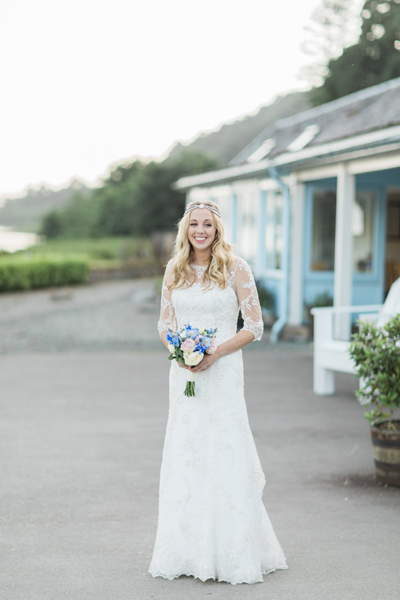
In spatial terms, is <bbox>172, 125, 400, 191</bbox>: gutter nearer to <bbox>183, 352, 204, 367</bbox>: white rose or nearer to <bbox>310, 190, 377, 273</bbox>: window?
<bbox>310, 190, 377, 273</bbox>: window

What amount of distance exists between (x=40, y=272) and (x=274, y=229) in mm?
12920

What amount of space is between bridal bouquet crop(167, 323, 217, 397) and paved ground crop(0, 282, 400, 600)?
44.8 inches

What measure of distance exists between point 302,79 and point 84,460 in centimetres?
3079

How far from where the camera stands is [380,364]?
16.9ft

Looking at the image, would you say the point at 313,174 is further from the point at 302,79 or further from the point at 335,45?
the point at 335,45

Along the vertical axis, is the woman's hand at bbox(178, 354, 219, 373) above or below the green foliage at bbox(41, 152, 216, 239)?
below

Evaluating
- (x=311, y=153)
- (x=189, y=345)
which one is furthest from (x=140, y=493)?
(x=311, y=153)

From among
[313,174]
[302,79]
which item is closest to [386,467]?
[313,174]

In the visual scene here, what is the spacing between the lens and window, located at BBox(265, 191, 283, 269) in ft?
45.4

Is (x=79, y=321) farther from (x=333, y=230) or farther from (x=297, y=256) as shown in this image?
(x=333, y=230)

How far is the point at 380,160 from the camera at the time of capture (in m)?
9.84

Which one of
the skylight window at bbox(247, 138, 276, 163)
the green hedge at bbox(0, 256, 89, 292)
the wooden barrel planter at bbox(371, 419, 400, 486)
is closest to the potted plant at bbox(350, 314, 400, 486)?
the wooden barrel planter at bbox(371, 419, 400, 486)

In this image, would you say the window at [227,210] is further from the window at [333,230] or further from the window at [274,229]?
the window at [333,230]

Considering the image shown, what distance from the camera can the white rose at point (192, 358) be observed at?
10.9 ft
